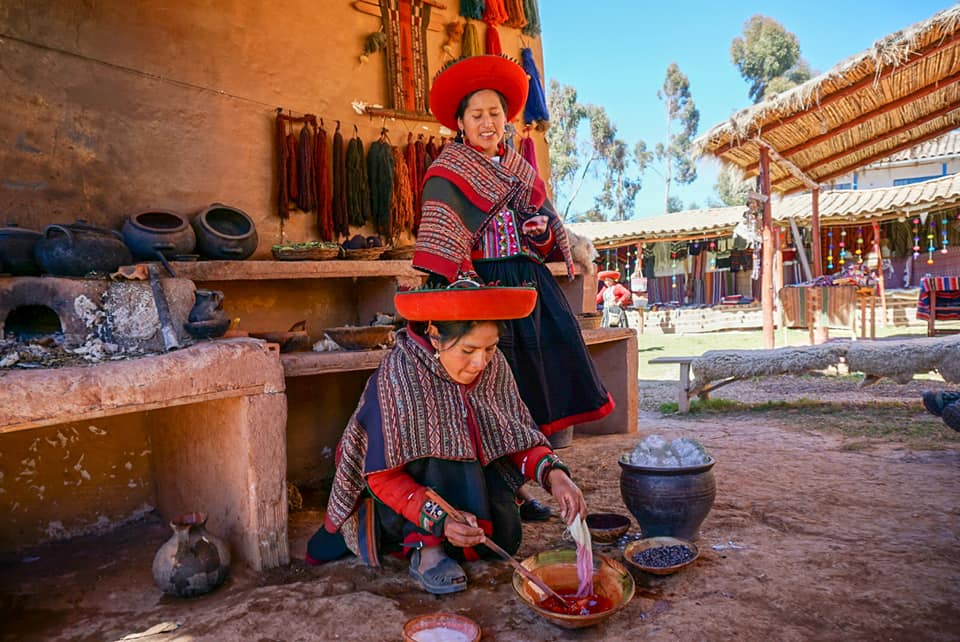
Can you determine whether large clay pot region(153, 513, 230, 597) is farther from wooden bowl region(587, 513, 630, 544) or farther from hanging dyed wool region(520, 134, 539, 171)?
hanging dyed wool region(520, 134, 539, 171)

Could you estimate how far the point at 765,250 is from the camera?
9109mm

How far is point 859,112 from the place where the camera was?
26.3ft

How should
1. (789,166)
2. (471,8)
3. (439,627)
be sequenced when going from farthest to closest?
(789,166), (471,8), (439,627)

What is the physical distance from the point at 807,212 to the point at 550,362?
12.9m

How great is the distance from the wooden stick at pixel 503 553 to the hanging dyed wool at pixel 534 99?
12.5 feet

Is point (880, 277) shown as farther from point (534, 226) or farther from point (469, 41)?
point (534, 226)

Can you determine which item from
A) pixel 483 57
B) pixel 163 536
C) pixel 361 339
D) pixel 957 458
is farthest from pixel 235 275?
pixel 957 458

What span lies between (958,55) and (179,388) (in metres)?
8.14

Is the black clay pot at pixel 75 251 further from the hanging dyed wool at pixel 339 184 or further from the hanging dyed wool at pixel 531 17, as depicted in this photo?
the hanging dyed wool at pixel 531 17

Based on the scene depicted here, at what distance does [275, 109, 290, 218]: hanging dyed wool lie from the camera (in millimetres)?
4094

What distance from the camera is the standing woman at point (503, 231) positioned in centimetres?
290

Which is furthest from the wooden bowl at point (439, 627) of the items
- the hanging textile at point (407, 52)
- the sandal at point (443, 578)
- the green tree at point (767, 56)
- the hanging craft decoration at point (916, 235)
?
the green tree at point (767, 56)

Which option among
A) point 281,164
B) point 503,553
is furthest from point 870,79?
point 503,553

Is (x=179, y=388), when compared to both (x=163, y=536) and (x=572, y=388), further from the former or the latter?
(x=572, y=388)
